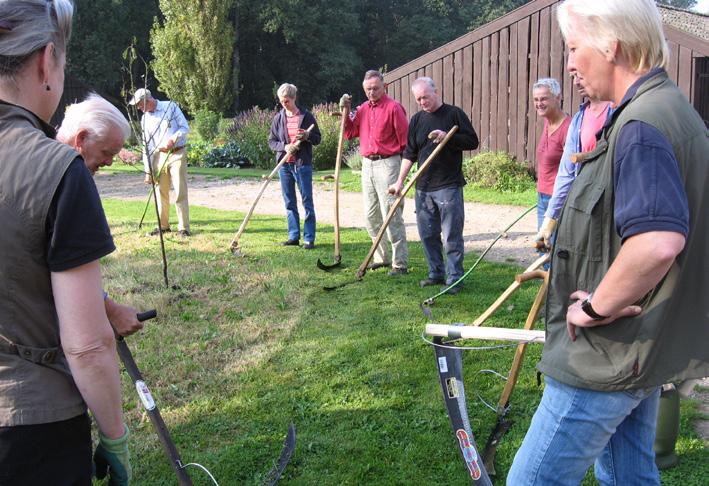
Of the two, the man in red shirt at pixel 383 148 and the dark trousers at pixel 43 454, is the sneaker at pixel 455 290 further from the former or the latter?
the dark trousers at pixel 43 454

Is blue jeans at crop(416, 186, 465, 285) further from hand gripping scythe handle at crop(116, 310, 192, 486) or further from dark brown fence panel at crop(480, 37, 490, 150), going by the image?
dark brown fence panel at crop(480, 37, 490, 150)

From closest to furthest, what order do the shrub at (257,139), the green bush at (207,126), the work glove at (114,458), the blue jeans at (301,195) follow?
the work glove at (114,458) → the blue jeans at (301,195) → the shrub at (257,139) → the green bush at (207,126)

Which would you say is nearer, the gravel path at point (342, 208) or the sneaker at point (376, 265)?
the sneaker at point (376, 265)

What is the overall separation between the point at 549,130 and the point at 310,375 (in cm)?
325

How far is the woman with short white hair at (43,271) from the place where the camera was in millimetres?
1513

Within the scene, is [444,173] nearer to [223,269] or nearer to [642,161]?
[223,269]

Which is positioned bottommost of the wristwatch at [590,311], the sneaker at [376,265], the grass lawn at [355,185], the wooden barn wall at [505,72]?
the sneaker at [376,265]

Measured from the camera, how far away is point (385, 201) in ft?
24.3

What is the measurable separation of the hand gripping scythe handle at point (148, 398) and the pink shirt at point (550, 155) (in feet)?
14.1

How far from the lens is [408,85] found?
1606 centimetres

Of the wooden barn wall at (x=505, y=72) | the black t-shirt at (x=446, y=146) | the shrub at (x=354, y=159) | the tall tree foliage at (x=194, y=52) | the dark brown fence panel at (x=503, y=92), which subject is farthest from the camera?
the tall tree foliage at (x=194, y=52)

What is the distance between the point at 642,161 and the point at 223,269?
657cm

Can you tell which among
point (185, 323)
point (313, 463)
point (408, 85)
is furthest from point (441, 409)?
point (408, 85)

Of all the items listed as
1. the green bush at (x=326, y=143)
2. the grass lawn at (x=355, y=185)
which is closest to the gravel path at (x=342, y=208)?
the grass lawn at (x=355, y=185)
